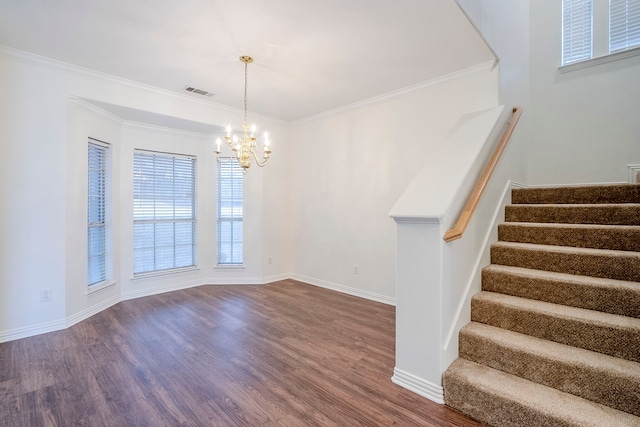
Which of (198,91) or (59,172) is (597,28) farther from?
(59,172)

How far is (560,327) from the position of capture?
5.93 ft

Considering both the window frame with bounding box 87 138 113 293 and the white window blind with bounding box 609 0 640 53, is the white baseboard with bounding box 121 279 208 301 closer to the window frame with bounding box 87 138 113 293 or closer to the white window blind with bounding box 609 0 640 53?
the window frame with bounding box 87 138 113 293

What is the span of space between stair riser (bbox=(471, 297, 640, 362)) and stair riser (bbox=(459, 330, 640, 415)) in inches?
7.5

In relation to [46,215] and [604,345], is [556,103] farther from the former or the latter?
[46,215]

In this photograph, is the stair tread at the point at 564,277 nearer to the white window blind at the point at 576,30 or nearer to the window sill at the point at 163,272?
the white window blind at the point at 576,30

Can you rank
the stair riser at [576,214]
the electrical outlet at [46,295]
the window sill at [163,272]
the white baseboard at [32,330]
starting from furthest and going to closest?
the window sill at [163,272]
the electrical outlet at [46,295]
the white baseboard at [32,330]
the stair riser at [576,214]

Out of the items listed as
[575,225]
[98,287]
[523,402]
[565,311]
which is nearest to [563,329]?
[565,311]

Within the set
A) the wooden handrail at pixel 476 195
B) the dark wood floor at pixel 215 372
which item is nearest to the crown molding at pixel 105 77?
the dark wood floor at pixel 215 372

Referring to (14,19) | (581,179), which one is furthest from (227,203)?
(581,179)

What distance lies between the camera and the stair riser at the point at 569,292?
1770 mm

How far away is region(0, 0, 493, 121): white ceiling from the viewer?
230cm

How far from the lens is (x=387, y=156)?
13.1ft

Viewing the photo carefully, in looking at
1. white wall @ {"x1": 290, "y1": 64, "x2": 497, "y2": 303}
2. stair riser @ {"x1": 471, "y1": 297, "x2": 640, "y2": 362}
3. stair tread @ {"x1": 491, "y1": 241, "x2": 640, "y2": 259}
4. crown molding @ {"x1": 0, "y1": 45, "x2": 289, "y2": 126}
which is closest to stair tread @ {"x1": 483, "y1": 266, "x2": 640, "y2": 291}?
stair tread @ {"x1": 491, "y1": 241, "x2": 640, "y2": 259}

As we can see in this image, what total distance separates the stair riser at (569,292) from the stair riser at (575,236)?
48cm
